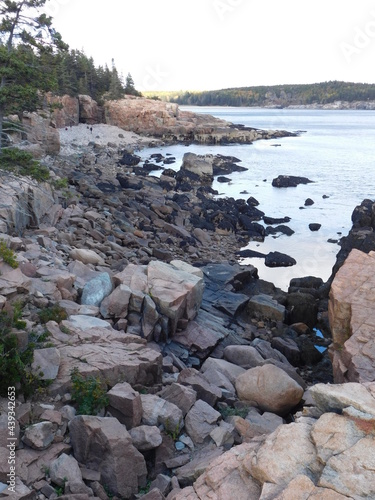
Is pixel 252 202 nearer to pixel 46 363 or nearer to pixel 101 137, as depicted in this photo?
pixel 46 363

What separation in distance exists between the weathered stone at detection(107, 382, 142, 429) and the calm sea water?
48.2ft

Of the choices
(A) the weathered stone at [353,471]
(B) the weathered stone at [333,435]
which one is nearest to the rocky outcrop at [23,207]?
(B) the weathered stone at [333,435]

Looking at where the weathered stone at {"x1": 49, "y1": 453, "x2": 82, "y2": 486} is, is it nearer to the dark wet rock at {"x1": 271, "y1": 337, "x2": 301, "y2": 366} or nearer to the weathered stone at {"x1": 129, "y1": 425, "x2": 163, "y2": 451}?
the weathered stone at {"x1": 129, "y1": 425, "x2": 163, "y2": 451}

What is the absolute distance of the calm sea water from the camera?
2609 cm

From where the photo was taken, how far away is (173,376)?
10633 millimetres

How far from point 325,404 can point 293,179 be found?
4425 centimetres

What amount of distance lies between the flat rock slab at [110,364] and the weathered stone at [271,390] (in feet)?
6.60

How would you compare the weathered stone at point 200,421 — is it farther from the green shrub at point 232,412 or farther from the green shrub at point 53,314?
the green shrub at point 53,314

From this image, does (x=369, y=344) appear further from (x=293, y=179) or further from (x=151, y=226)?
(x=293, y=179)

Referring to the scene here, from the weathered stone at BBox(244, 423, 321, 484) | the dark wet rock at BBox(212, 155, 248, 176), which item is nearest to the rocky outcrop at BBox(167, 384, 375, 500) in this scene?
the weathered stone at BBox(244, 423, 321, 484)

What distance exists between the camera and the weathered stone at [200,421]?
8.18 metres

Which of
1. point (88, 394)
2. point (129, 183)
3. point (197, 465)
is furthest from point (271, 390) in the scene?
point (129, 183)

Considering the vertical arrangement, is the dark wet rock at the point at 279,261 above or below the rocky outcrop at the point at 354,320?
below

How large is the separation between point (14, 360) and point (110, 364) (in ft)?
6.58
